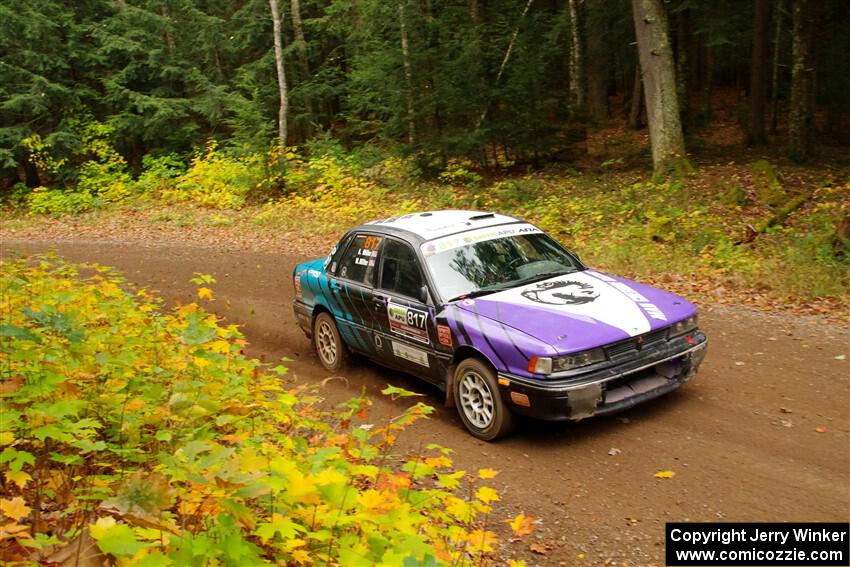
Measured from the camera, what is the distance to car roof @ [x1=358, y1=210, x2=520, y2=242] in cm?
728

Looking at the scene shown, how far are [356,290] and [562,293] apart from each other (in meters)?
2.52

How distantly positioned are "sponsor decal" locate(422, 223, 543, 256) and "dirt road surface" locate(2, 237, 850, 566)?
1620mm

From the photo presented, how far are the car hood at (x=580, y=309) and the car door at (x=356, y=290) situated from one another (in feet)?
5.03

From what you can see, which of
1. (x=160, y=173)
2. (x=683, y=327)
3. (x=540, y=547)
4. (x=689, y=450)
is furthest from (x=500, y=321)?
(x=160, y=173)

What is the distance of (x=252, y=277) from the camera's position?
43.1 ft

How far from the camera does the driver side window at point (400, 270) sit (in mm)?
6969

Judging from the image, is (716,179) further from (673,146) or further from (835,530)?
(835,530)

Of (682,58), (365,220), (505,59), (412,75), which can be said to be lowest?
(365,220)

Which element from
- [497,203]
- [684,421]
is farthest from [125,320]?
[497,203]

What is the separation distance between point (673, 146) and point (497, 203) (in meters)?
4.38

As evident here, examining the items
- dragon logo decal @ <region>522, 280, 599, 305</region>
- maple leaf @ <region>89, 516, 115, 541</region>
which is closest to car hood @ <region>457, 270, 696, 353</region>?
dragon logo decal @ <region>522, 280, 599, 305</region>

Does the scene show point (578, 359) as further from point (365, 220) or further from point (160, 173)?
Answer: point (160, 173)

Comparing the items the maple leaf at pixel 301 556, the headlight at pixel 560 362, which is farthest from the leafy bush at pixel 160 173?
the maple leaf at pixel 301 556

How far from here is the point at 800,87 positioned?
16.2 metres
